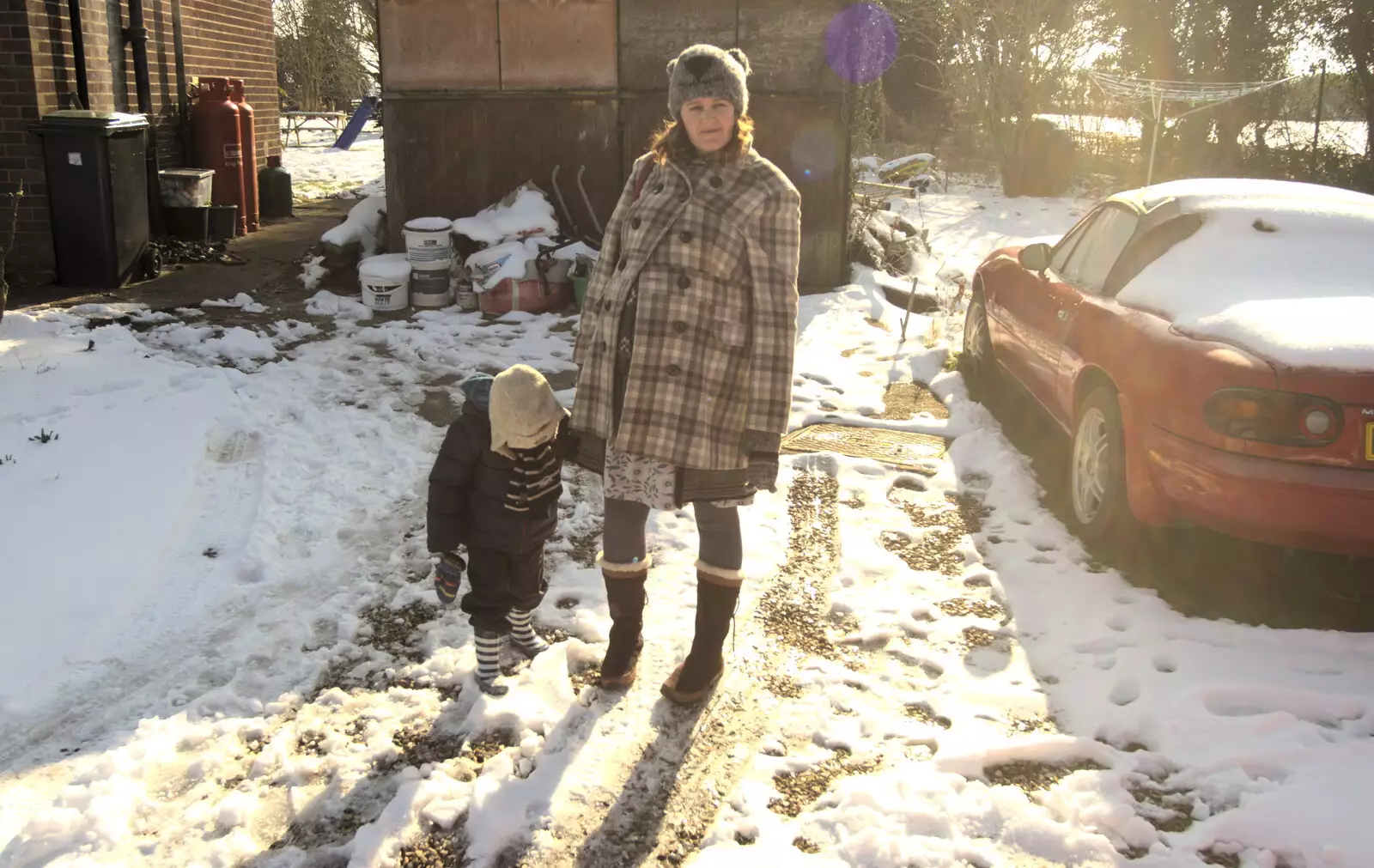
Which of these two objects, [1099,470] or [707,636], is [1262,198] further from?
[707,636]

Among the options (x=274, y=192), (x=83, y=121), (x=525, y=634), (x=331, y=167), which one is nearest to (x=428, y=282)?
(x=83, y=121)

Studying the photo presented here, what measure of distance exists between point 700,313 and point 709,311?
0.03 m

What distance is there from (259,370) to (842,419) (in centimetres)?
363

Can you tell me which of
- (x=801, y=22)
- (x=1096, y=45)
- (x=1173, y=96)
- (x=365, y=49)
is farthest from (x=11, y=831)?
(x=365, y=49)

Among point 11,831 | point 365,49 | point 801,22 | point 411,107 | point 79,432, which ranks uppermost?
point 365,49

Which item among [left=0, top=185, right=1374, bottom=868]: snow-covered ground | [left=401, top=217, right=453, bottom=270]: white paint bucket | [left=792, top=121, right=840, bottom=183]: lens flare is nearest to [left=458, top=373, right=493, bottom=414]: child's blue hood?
[left=0, top=185, right=1374, bottom=868]: snow-covered ground

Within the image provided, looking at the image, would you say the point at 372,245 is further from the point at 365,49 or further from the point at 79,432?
the point at 365,49

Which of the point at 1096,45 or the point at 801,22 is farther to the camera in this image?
the point at 1096,45

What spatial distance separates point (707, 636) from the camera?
331cm

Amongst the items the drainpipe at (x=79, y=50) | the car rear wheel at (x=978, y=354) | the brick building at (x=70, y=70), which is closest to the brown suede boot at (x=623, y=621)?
the car rear wheel at (x=978, y=354)

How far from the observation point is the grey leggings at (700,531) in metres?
3.16

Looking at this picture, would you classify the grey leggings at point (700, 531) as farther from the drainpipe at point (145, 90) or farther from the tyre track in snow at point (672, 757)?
the drainpipe at point (145, 90)

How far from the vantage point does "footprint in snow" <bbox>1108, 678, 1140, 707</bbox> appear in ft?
11.1

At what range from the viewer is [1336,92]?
19984mm
